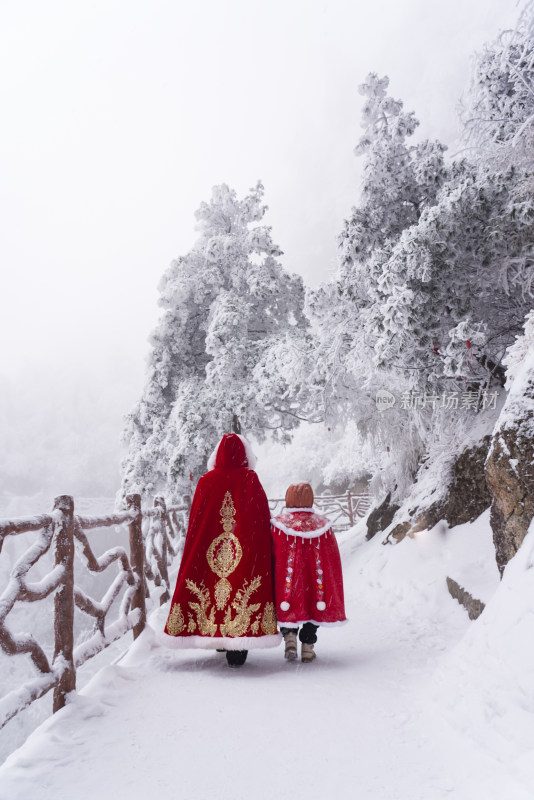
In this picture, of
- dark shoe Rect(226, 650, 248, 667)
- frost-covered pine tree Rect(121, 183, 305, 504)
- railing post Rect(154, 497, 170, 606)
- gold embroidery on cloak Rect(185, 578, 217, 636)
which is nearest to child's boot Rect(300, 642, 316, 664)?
dark shoe Rect(226, 650, 248, 667)

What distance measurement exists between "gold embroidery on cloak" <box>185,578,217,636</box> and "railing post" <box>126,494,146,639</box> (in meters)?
1.08

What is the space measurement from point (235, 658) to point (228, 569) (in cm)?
75

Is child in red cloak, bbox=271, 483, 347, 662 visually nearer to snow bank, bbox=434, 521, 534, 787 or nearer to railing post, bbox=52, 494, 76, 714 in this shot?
snow bank, bbox=434, 521, 534, 787

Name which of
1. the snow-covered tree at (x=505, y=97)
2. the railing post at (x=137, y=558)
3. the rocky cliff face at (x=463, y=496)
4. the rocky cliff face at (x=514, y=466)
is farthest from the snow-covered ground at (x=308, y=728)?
the snow-covered tree at (x=505, y=97)

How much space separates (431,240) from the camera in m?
6.33

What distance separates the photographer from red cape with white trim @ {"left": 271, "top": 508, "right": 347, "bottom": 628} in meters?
4.37

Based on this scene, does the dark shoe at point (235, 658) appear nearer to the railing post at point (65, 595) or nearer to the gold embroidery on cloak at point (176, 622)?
the gold embroidery on cloak at point (176, 622)

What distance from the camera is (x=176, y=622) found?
4031mm

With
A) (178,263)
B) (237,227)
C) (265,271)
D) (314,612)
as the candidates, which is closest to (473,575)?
(314,612)

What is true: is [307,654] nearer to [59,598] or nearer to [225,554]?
[225,554]

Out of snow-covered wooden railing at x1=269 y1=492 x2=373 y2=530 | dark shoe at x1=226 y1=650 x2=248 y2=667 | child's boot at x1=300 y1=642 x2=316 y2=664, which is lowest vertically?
snow-covered wooden railing at x1=269 y1=492 x2=373 y2=530

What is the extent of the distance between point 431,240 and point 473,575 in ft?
13.8

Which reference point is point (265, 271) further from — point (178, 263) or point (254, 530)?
point (254, 530)

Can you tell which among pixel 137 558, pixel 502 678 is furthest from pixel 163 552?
pixel 502 678
